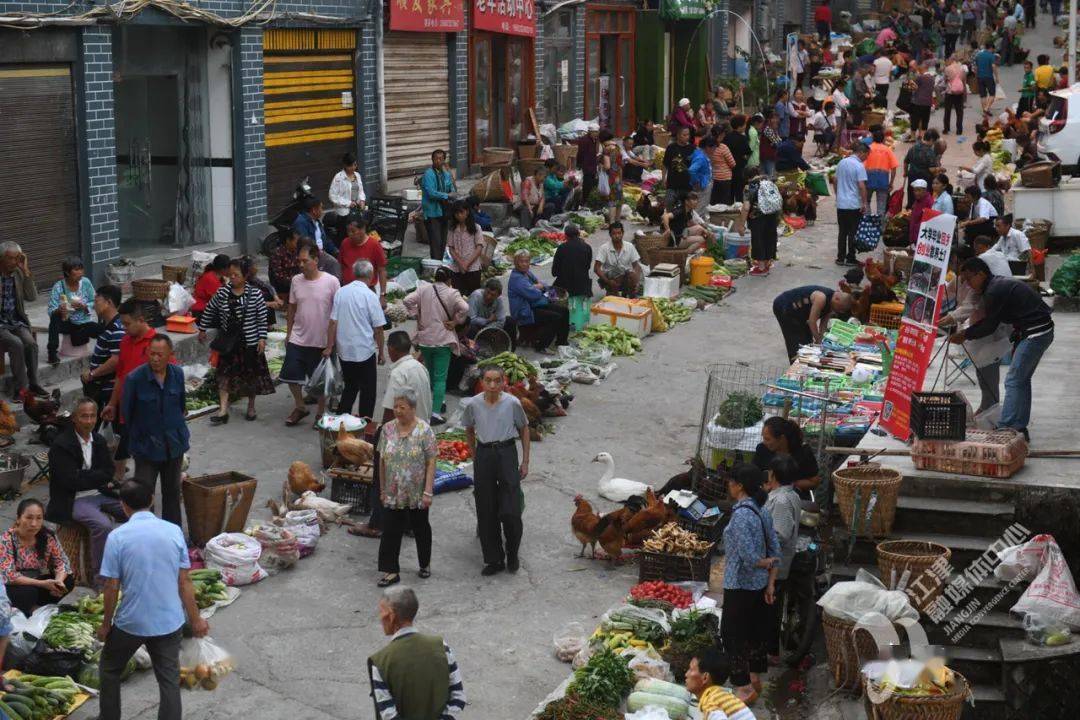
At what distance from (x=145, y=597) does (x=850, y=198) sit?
16001 millimetres

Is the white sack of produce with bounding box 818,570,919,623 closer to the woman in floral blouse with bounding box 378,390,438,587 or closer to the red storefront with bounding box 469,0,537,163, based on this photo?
the woman in floral blouse with bounding box 378,390,438,587

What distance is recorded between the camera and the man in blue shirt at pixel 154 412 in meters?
11.1

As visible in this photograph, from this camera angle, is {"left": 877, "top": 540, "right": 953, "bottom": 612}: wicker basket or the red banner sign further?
the red banner sign

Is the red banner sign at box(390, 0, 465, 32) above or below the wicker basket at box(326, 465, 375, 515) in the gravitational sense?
above

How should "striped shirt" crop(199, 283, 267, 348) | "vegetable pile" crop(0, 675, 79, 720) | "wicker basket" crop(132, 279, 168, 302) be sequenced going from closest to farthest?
1. "vegetable pile" crop(0, 675, 79, 720)
2. "striped shirt" crop(199, 283, 267, 348)
3. "wicker basket" crop(132, 279, 168, 302)

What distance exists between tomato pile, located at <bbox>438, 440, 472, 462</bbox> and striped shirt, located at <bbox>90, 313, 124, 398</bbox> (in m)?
3.05

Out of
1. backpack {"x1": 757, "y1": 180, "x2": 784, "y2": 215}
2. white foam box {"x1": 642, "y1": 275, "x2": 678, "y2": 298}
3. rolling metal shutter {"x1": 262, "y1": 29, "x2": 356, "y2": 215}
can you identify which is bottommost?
white foam box {"x1": 642, "y1": 275, "x2": 678, "y2": 298}

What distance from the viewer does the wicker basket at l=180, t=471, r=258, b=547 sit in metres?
11.6

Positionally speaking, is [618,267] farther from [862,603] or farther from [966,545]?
[862,603]

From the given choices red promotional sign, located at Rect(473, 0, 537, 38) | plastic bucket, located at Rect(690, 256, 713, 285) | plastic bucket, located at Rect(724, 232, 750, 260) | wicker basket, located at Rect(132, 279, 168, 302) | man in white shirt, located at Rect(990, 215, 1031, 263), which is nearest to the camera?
wicker basket, located at Rect(132, 279, 168, 302)

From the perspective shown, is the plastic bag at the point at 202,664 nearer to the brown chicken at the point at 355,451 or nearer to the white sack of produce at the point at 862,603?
the brown chicken at the point at 355,451

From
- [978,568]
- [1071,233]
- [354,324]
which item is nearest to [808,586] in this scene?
[978,568]

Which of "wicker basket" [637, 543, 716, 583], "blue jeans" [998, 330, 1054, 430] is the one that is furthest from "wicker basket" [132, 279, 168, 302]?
"blue jeans" [998, 330, 1054, 430]

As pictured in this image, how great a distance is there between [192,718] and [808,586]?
13.7 feet
